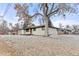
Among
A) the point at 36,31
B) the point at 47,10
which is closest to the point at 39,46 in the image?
the point at 36,31

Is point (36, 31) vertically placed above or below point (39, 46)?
above

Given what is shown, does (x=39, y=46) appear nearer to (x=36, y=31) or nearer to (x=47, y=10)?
(x=36, y=31)

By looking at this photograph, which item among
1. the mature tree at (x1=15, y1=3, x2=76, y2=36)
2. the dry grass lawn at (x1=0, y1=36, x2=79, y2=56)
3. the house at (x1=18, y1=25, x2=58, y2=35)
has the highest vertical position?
the mature tree at (x1=15, y1=3, x2=76, y2=36)

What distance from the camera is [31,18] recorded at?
4.54 ft

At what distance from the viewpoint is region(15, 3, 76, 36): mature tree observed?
1.38 metres

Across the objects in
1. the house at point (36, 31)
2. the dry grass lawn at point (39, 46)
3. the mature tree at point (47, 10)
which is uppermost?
the mature tree at point (47, 10)

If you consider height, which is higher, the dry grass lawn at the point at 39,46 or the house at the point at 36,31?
the house at the point at 36,31

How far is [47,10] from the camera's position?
140 cm

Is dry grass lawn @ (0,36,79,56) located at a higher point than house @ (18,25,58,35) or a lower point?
lower

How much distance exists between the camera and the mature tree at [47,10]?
54.4 inches

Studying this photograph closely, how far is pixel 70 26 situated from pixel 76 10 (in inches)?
6.0

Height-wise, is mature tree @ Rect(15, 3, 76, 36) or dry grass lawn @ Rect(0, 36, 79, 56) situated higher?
mature tree @ Rect(15, 3, 76, 36)

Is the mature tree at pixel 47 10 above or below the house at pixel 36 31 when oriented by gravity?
above

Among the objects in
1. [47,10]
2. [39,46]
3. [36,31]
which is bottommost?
[39,46]
